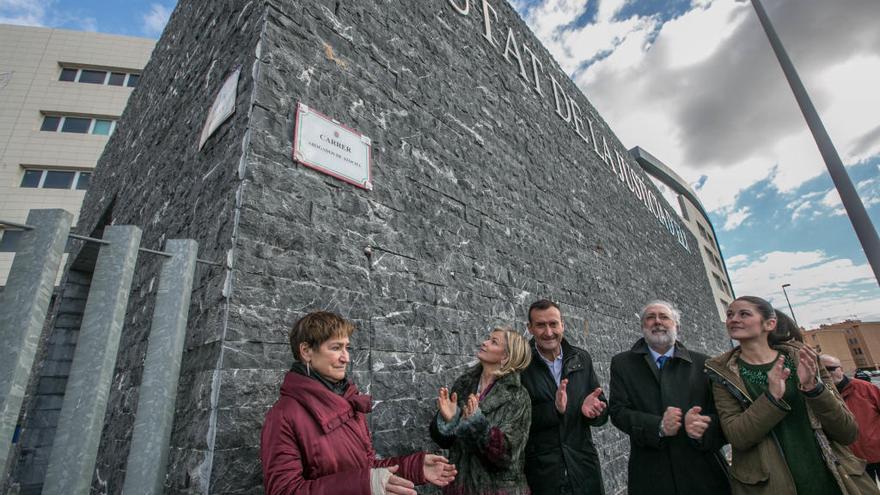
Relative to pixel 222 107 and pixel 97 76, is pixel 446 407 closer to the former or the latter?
pixel 222 107

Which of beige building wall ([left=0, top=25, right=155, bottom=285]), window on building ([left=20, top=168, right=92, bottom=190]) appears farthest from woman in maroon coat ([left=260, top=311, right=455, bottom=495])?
window on building ([left=20, top=168, right=92, bottom=190])

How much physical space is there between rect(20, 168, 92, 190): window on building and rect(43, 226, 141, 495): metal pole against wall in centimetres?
2243

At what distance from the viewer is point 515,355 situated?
249 cm

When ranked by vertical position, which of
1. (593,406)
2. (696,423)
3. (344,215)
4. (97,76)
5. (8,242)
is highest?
(97,76)

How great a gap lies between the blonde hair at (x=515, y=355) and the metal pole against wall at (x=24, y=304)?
209cm

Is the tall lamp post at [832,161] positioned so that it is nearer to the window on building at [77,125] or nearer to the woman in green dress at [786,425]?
the woman in green dress at [786,425]

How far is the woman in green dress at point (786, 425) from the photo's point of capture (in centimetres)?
206

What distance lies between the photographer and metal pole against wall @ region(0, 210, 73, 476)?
150 cm

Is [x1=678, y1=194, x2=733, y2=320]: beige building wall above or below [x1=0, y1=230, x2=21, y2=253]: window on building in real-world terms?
above

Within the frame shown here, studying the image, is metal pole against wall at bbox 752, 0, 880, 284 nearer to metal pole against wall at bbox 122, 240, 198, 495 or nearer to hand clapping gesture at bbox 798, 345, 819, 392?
hand clapping gesture at bbox 798, 345, 819, 392

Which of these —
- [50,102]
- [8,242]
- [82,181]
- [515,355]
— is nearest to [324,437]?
[515,355]

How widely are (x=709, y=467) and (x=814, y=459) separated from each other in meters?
0.49

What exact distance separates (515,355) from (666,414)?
0.86 m

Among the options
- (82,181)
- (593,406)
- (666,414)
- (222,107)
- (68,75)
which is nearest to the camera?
(666,414)
